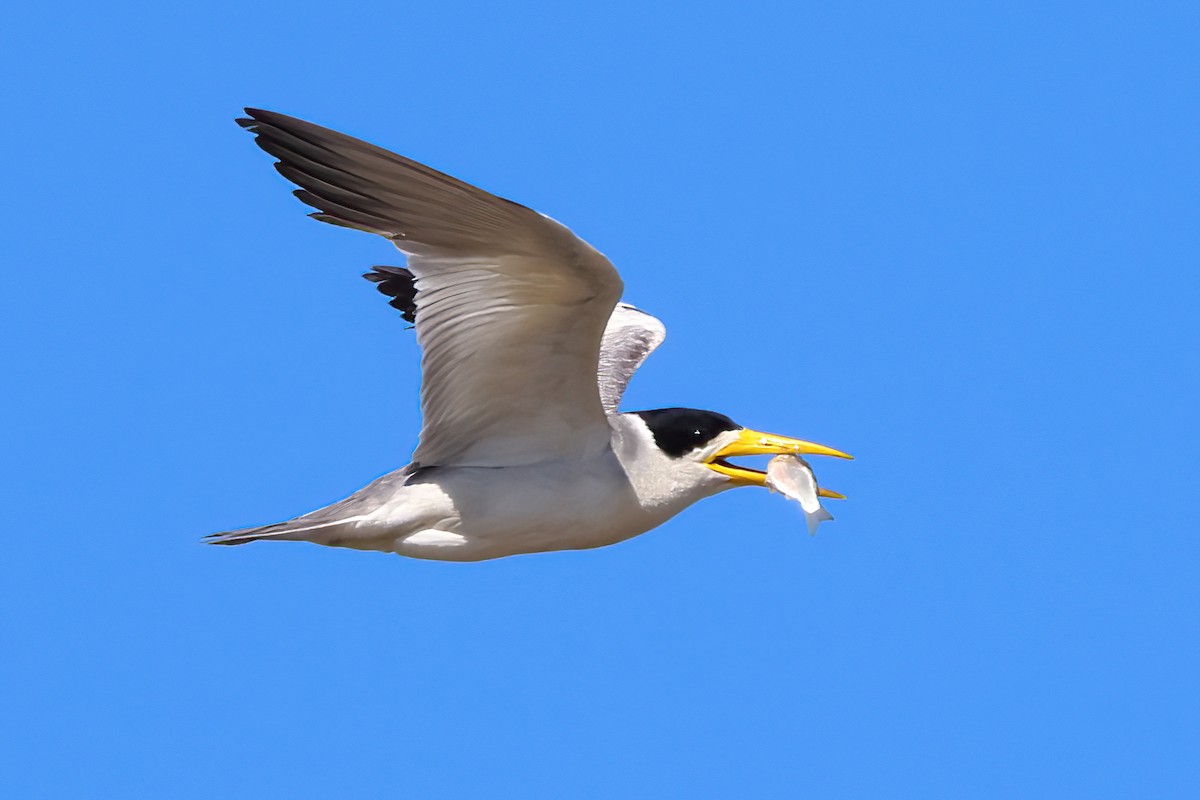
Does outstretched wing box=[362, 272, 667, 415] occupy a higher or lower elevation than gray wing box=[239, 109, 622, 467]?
higher

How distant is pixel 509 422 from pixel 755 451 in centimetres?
127

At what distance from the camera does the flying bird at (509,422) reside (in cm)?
725

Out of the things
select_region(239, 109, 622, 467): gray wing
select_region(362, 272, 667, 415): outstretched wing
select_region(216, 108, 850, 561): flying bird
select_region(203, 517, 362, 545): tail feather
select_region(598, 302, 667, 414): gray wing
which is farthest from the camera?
select_region(362, 272, 667, 415): outstretched wing

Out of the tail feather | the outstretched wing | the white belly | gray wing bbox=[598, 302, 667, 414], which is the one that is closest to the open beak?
the white belly

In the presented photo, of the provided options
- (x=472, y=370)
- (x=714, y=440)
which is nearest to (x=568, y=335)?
(x=472, y=370)

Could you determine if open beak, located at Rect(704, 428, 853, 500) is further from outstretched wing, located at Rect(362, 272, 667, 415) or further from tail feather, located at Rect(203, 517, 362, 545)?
Result: tail feather, located at Rect(203, 517, 362, 545)

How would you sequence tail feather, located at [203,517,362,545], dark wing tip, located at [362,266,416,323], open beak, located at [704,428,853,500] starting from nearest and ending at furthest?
tail feather, located at [203,517,362,545]
open beak, located at [704,428,853,500]
dark wing tip, located at [362,266,416,323]

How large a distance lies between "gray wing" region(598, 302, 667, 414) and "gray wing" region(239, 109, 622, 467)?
1168 mm

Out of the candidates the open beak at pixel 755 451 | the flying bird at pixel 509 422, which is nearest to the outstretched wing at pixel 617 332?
the flying bird at pixel 509 422

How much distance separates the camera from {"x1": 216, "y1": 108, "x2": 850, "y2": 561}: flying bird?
7.25m

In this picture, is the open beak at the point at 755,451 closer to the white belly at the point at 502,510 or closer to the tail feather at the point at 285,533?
the white belly at the point at 502,510

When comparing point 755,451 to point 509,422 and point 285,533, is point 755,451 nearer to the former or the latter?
point 509,422

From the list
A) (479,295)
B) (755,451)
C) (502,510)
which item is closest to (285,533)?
(502,510)

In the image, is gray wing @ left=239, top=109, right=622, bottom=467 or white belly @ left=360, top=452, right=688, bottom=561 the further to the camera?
white belly @ left=360, top=452, right=688, bottom=561
